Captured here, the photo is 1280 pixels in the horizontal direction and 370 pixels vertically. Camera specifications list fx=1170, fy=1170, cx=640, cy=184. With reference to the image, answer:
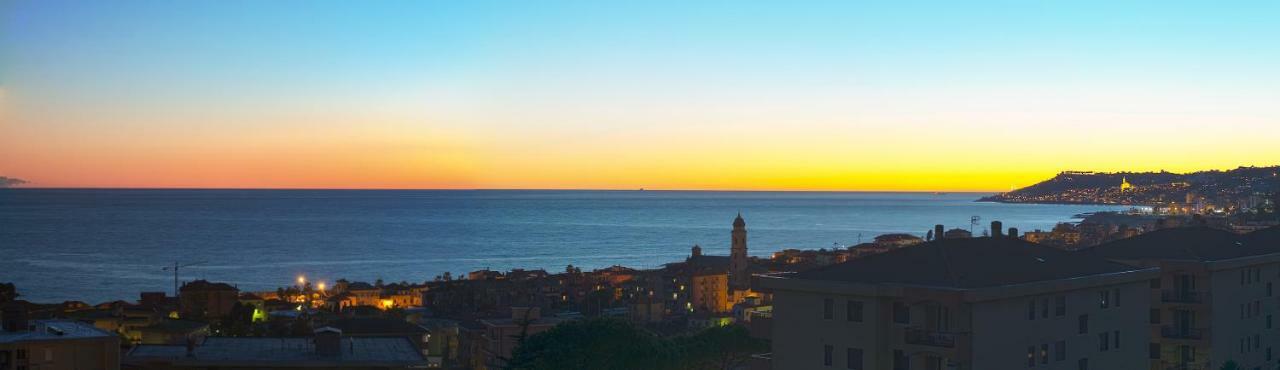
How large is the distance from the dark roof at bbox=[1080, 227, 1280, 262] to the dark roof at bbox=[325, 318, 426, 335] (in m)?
24.9

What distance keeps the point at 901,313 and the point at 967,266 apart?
8.10 ft

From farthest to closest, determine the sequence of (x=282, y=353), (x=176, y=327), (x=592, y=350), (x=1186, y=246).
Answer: (x=176, y=327) < (x=1186, y=246) < (x=592, y=350) < (x=282, y=353)

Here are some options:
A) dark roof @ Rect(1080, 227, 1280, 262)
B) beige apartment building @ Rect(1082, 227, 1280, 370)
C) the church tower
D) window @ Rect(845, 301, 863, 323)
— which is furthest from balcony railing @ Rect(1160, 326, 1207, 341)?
the church tower

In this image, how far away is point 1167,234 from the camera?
40.7 metres

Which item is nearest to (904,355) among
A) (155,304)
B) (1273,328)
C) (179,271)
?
(1273,328)

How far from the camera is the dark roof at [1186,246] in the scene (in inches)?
1499

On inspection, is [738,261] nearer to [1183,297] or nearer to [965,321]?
[1183,297]

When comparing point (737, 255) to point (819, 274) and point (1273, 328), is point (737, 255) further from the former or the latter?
point (819, 274)

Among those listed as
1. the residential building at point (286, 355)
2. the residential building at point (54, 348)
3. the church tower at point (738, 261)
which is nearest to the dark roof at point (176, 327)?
the residential building at point (286, 355)

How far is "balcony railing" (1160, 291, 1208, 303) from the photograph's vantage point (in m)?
36.7

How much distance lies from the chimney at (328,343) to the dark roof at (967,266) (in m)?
11.7

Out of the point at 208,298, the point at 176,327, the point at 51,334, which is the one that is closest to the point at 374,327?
the point at 176,327

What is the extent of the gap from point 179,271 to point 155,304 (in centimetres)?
7225

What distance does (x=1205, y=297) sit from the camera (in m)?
36.6
